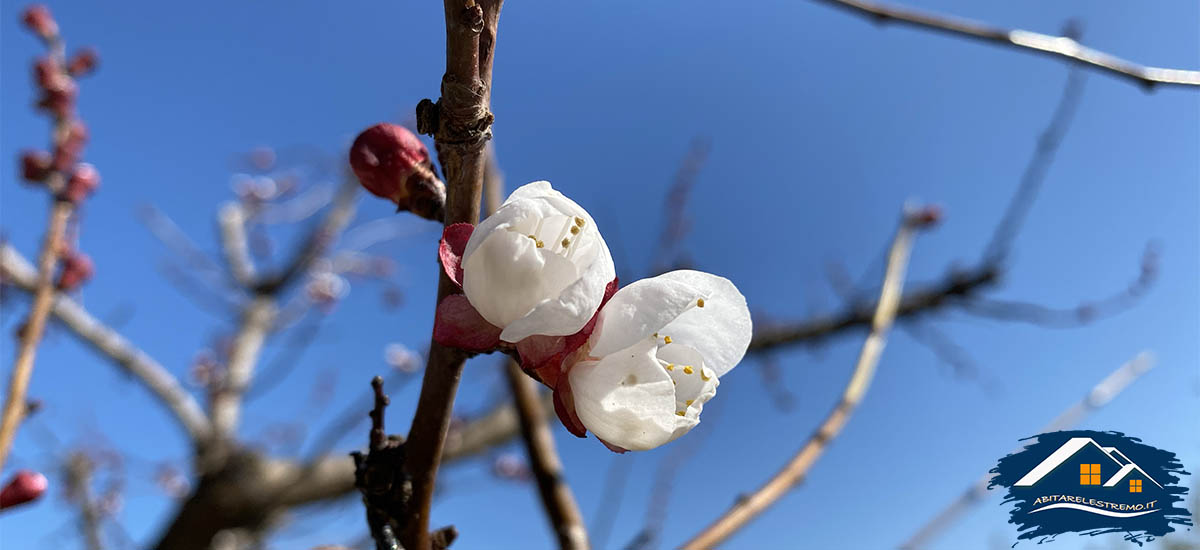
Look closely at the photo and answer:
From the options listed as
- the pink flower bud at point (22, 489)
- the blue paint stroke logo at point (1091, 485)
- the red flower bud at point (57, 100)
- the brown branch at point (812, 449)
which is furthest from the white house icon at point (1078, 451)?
the red flower bud at point (57, 100)

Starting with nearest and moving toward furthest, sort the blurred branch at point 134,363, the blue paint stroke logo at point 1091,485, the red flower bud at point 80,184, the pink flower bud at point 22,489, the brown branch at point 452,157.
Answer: the brown branch at point 452,157 < the pink flower bud at point 22,489 < the blue paint stroke logo at point 1091,485 < the red flower bud at point 80,184 < the blurred branch at point 134,363

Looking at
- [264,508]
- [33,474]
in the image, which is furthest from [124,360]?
[33,474]

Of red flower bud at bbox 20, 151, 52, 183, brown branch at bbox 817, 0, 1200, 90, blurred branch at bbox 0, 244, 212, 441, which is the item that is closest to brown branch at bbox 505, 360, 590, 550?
brown branch at bbox 817, 0, 1200, 90

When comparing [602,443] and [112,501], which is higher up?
[112,501]

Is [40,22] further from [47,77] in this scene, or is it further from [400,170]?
[400,170]

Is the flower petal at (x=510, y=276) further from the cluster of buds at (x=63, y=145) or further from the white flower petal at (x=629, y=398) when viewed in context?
the cluster of buds at (x=63, y=145)

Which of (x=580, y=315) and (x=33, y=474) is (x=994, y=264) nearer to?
(x=580, y=315)
